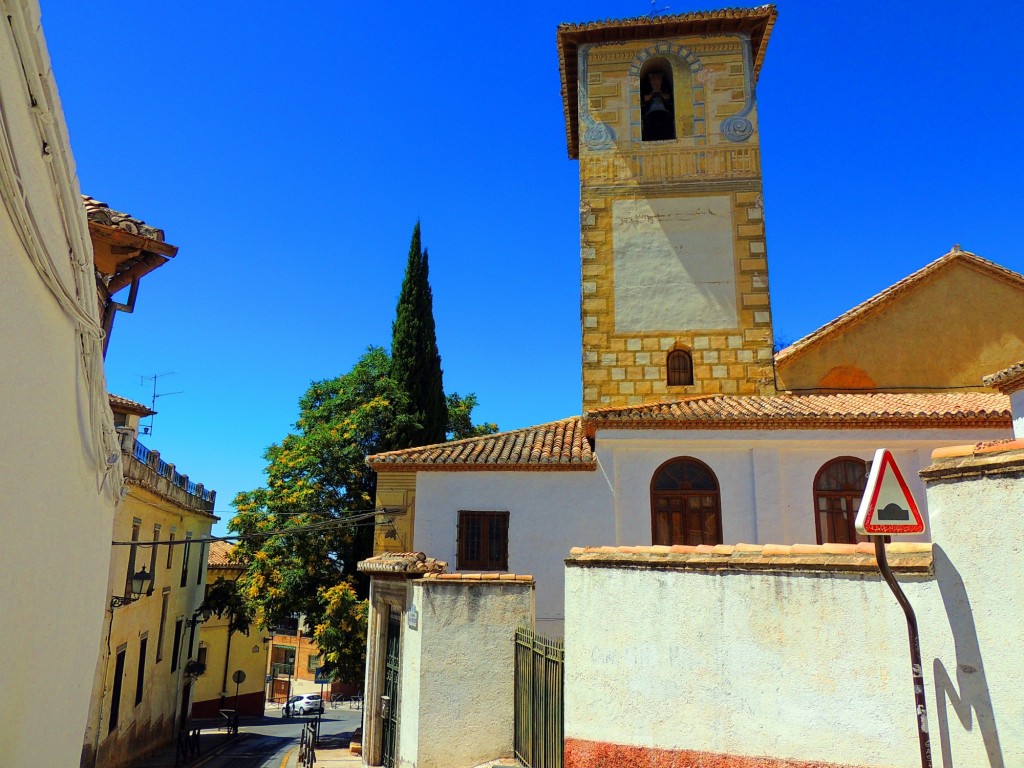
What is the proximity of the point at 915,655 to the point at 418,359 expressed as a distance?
20066 millimetres

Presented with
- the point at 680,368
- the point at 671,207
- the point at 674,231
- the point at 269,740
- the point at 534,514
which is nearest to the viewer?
the point at 534,514

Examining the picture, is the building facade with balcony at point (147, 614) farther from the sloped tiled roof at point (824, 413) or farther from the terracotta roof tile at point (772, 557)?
the terracotta roof tile at point (772, 557)

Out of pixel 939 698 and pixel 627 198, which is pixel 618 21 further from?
pixel 939 698

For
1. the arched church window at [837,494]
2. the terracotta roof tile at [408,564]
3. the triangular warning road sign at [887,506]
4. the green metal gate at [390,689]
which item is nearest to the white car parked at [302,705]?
the green metal gate at [390,689]

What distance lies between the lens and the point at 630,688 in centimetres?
706

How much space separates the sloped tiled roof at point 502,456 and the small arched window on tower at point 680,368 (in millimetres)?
2420

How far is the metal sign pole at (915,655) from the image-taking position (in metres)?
5.06

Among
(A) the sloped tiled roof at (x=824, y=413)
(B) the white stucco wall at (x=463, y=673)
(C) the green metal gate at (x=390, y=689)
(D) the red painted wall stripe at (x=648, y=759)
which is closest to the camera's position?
(D) the red painted wall stripe at (x=648, y=759)

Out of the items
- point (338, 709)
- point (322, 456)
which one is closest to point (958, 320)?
point (322, 456)

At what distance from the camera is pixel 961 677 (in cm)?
498

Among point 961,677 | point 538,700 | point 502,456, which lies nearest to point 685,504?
point 502,456

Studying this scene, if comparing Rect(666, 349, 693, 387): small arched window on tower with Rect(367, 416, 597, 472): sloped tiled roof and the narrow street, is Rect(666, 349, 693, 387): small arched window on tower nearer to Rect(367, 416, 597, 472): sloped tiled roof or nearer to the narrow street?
Rect(367, 416, 597, 472): sloped tiled roof

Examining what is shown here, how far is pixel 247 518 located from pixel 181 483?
4.42 meters

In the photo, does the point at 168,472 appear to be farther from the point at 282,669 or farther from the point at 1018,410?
the point at 282,669
